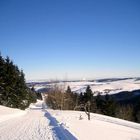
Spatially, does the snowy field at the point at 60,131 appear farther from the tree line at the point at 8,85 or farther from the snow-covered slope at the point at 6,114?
the tree line at the point at 8,85

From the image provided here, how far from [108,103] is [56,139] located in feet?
198

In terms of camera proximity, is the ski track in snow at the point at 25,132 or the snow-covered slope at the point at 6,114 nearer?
the ski track in snow at the point at 25,132

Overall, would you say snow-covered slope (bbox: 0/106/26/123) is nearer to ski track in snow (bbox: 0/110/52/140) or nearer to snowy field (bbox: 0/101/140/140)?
snowy field (bbox: 0/101/140/140)

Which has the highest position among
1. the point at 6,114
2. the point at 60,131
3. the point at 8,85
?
the point at 8,85

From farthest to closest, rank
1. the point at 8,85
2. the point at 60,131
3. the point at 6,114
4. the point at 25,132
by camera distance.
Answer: the point at 8,85 → the point at 6,114 → the point at 60,131 → the point at 25,132

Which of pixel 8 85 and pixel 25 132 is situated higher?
pixel 8 85

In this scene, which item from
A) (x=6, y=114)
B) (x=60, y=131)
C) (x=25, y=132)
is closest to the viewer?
(x=25, y=132)

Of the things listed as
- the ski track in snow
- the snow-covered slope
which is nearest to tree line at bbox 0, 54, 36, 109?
the snow-covered slope

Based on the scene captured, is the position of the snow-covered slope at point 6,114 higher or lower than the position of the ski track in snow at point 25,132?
lower

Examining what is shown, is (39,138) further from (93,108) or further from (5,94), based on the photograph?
(93,108)

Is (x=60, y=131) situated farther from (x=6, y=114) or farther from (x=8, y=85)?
(x=8, y=85)

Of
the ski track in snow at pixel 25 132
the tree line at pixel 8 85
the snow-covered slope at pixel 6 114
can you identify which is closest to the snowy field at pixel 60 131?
the ski track in snow at pixel 25 132

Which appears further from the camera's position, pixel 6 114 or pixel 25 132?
pixel 6 114

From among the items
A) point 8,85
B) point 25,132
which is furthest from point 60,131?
point 8,85
